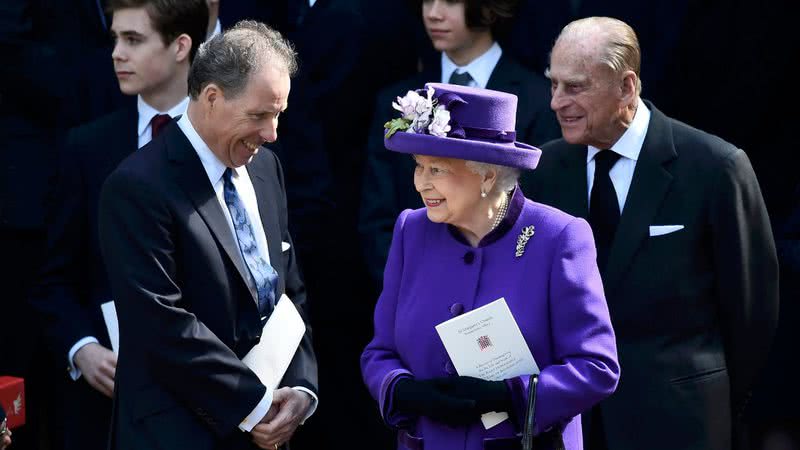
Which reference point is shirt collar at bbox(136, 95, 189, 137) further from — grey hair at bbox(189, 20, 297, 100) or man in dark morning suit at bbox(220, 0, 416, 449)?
grey hair at bbox(189, 20, 297, 100)

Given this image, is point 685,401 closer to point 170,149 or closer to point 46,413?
point 170,149

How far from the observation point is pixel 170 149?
429 centimetres

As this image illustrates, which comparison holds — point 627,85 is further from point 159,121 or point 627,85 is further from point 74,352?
point 74,352

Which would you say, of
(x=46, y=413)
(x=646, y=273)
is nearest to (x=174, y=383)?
(x=646, y=273)

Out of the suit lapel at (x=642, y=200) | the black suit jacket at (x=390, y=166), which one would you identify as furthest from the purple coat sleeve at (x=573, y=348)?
the black suit jacket at (x=390, y=166)

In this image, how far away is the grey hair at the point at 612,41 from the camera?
4832mm

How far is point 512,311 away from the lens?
153 inches

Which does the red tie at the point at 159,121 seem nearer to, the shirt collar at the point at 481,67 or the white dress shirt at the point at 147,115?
the white dress shirt at the point at 147,115

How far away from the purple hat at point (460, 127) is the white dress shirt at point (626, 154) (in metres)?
1.00

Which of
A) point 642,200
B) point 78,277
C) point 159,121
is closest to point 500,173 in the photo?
point 642,200

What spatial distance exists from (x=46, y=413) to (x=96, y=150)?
1.59 m

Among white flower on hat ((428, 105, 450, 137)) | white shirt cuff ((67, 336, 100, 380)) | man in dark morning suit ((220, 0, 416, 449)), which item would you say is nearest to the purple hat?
white flower on hat ((428, 105, 450, 137))

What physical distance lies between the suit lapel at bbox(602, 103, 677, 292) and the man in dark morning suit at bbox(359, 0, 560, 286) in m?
0.97

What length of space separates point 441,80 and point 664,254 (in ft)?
5.32
